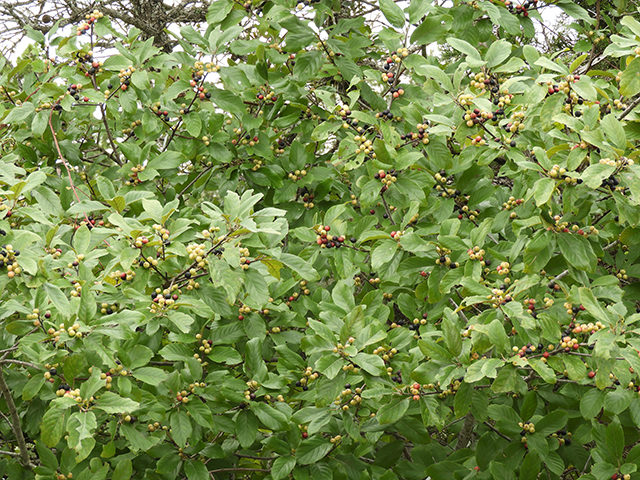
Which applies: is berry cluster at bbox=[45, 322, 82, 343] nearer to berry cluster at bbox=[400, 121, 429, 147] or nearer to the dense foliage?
the dense foliage

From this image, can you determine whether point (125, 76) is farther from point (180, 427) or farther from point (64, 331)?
point (180, 427)

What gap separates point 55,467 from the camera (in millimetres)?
2971

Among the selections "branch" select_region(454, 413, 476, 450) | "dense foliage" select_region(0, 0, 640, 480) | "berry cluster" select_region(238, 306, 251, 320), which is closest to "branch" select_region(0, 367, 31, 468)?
"dense foliage" select_region(0, 0, 640, 480)

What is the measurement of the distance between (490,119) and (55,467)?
2.68m

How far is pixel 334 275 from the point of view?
3711 mm

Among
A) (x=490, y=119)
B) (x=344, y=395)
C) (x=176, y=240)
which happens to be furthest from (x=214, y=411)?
(x=490, y=119)

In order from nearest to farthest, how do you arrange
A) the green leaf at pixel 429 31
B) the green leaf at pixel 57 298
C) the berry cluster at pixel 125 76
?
the green leaf at pixel 57 298 < the green leaf at pixel 429 31 < the berry cluster at pixel 125 76

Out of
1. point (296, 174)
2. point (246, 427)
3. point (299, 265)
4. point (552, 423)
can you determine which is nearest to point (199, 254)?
point (299, 265)

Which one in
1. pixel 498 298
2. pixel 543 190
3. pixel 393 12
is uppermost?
pixel 393 12

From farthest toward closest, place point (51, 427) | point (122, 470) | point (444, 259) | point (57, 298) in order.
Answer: point (444, 259)
point (122, 470)
point (57, 298)
point (51, 427)

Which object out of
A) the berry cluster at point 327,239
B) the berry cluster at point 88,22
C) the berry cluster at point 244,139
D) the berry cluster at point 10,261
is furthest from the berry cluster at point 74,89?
the berry cluster at point 327,239

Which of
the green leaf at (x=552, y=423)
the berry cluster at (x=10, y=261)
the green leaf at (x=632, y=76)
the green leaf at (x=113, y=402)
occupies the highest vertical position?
the green leaf at (x=632, y=76)

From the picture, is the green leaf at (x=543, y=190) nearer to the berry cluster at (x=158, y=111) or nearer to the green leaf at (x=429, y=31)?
the green leaf at (x=429, y=31)

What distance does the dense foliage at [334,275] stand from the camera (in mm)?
2523
